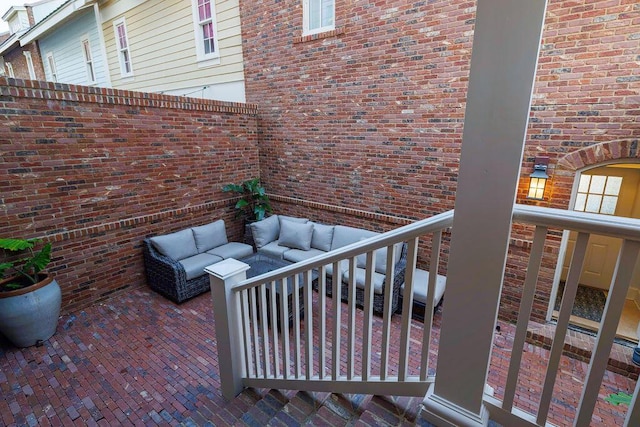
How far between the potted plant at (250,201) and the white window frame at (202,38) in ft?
8.36

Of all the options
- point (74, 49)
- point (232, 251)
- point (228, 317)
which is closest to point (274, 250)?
point (232, 251)

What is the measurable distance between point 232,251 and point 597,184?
548 cm

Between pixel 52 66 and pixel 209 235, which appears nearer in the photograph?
pixel 209 235

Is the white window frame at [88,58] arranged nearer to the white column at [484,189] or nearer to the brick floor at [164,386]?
the brick floor at [164,386]

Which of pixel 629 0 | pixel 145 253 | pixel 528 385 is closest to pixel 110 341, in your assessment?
pixel 145 253

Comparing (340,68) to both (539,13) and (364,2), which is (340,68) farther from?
(539,13)

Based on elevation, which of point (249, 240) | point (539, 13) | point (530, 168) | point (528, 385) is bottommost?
point (528, 385)

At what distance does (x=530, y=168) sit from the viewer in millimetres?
3273

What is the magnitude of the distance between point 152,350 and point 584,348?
173 inches

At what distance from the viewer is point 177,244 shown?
4387 millimetres

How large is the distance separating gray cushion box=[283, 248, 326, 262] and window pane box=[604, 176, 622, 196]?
421cm

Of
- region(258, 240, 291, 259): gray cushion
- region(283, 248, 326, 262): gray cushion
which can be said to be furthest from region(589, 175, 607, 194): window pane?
region(258, 240, 291, 259): gray cushion

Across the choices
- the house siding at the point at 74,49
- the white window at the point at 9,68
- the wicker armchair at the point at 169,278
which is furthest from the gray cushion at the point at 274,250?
the white window at the point at 9,68

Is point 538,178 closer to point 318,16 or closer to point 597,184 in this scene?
point 597,184
